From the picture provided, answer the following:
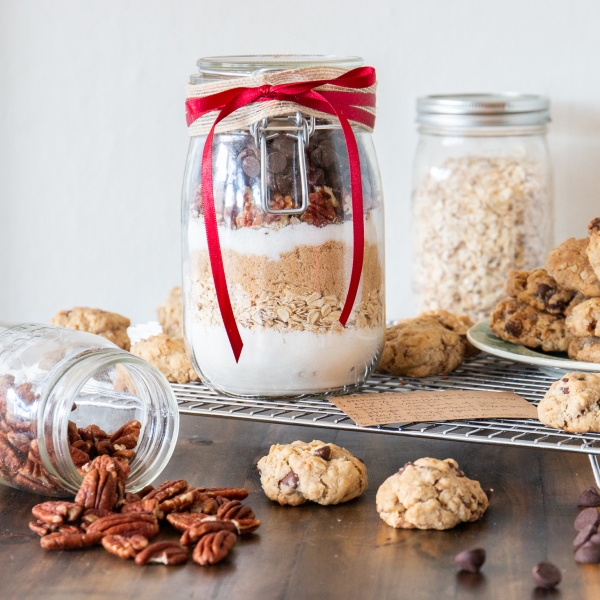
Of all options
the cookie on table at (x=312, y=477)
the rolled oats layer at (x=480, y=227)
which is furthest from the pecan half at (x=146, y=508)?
the rolled oats layer at (x=480, y=227)

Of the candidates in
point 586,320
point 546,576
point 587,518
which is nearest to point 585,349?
point 586,320

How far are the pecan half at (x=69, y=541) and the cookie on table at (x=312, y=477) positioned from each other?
171 millimetres

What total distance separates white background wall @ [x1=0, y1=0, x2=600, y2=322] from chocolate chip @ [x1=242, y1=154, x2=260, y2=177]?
2.32 ft

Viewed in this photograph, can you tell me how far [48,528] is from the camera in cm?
77

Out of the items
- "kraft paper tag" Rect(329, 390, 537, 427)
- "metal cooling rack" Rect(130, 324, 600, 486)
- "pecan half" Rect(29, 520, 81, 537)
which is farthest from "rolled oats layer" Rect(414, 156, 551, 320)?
"pecan half" Rect(29, 520, 81, 537)

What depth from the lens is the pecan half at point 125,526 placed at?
0.75 m

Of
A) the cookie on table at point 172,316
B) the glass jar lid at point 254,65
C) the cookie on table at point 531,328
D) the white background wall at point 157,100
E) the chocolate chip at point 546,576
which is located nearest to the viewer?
the chocolate chip at point 546,576

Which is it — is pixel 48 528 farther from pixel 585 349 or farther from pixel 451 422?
pixel 585 349

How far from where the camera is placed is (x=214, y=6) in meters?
1.65

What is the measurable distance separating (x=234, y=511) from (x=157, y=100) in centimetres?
113

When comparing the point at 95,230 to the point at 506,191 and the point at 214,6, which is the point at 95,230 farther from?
the point at 506,191

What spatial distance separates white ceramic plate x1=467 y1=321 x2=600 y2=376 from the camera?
1.02 m

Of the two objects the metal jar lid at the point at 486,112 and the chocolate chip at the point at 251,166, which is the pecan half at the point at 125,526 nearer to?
the chocolate chip at the point at 251,166

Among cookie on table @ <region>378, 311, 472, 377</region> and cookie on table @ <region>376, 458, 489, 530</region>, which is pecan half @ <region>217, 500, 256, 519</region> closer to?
cookie on table @ <region>376, 458, 489, 530</region>
